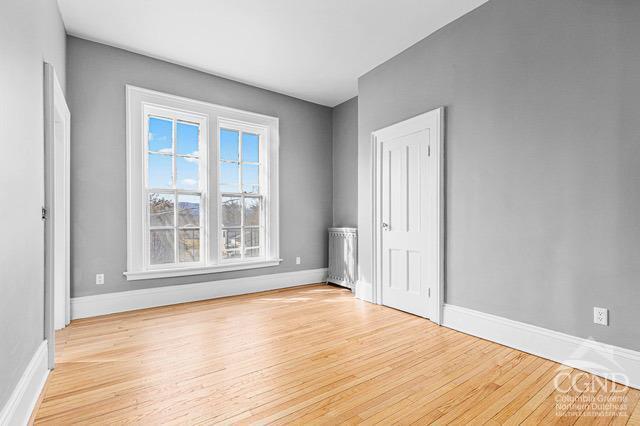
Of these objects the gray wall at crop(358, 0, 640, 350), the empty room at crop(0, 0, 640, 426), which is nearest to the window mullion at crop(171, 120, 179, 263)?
the empty room at crop(0, 0, 640, 426)

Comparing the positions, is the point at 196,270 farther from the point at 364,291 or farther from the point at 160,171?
the point at 364,291

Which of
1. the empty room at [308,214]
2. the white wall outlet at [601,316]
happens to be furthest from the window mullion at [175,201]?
the white wall outlet at [601,316]

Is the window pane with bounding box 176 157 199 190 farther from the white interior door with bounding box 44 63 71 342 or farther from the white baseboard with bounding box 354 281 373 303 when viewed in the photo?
the white baseboard with bounding box 354 281 373 303

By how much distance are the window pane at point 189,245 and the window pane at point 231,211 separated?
41cm

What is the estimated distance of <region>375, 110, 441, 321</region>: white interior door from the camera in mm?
3211

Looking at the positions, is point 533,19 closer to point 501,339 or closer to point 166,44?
point 501,339

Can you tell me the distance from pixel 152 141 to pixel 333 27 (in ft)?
7.94

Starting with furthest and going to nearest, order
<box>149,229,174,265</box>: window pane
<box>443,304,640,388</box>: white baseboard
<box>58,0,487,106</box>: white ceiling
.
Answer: <box>149,229,174,265</box>: window pane, <box>58,0,487,106</box>: white ceiling, <box>443,304,640,388</box>: white baseboard

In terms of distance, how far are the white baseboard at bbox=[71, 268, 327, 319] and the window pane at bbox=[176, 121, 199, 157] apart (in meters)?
1.66

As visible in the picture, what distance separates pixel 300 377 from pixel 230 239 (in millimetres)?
2626

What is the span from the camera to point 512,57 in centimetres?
261

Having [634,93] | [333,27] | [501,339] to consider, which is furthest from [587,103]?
[333,27]

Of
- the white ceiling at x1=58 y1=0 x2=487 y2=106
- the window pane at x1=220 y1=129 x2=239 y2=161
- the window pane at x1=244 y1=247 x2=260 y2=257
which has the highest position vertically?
the white ceiling at x1=58 y1=0 x2=487 y2=106

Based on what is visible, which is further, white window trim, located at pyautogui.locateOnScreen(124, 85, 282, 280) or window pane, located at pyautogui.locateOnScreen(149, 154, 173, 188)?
window pane, located at pyautogui.locateOnScreen(149, 154, 173, 188)
